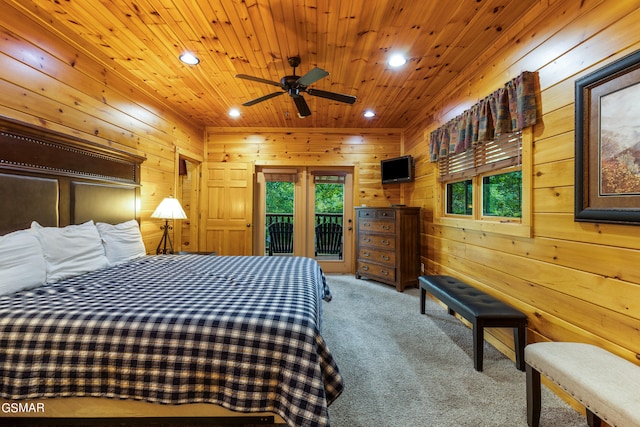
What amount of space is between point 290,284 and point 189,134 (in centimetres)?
369

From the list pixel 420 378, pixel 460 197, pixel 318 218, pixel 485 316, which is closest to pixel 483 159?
pixel 460 197

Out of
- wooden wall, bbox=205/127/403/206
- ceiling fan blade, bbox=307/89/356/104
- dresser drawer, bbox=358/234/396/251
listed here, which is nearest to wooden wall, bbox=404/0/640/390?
ceiling fan blade, bbox=307/89/356/104

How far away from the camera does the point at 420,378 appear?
190 cm

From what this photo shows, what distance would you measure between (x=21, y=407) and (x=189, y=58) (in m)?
2.81

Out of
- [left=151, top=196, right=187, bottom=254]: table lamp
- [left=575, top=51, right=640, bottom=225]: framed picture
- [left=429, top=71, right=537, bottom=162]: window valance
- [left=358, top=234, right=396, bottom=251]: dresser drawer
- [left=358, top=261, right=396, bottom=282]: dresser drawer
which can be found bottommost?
[left=358, top=261, right=396, bottom=282]: dresser drawer

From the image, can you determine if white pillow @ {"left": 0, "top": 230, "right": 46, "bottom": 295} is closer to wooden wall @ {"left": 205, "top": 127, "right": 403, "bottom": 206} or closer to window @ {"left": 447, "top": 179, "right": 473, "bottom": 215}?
wooden wall @ {"left": 205, "top": 127, "right": 403, "bottom": 206}

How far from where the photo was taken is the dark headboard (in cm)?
184

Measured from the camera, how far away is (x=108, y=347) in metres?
1.21

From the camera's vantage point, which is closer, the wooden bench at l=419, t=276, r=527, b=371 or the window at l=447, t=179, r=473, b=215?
the wooden bench at l=419, t=276, r=527, b=371

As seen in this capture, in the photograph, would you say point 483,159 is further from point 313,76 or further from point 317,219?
point 317,219

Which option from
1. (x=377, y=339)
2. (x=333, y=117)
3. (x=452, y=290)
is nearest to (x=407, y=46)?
(x=333, y=117)

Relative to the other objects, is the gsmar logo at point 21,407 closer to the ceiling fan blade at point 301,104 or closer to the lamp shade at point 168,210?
the lamp shade at point 168,210

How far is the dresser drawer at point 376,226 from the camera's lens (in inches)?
159

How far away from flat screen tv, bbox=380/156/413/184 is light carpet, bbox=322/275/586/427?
217cm
